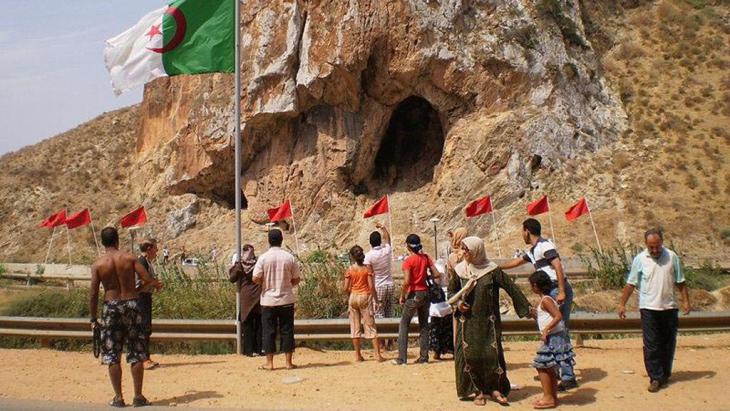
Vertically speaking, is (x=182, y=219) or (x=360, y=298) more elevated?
(x=182, y=219)

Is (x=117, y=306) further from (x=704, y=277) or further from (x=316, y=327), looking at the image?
(x=704, y=277)

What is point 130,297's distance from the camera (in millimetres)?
8062

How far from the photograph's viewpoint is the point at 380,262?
35.5 feet

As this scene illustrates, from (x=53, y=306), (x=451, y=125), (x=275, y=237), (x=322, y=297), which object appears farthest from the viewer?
(x=451, y=125)

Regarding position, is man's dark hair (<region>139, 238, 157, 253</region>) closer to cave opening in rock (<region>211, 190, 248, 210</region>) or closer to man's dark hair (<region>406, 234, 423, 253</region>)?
man's dark hair (<region>406, 234, 423, 253</region>)

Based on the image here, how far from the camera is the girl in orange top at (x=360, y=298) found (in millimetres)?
10305

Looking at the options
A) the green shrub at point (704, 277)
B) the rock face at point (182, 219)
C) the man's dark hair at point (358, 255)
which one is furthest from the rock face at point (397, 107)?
the man's dark hair at point (358, 255)

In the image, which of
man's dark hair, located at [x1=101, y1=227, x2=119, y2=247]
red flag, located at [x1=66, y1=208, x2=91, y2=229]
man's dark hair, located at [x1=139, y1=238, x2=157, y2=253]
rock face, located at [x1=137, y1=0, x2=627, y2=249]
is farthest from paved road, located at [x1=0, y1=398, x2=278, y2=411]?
rock face, located at [x1=137, y1=0, x2=627, y2=249]

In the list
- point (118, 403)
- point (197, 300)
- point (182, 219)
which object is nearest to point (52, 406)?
point (118, 403)

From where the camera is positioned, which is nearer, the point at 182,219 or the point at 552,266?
the point at 552,266

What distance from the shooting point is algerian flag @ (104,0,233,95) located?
40.6 ft

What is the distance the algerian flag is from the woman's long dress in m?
6.43

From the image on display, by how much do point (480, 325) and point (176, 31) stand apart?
738 cm

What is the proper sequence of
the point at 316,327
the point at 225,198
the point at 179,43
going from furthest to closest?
the point at 225,198, the point at 179,43, the point at 316,327
